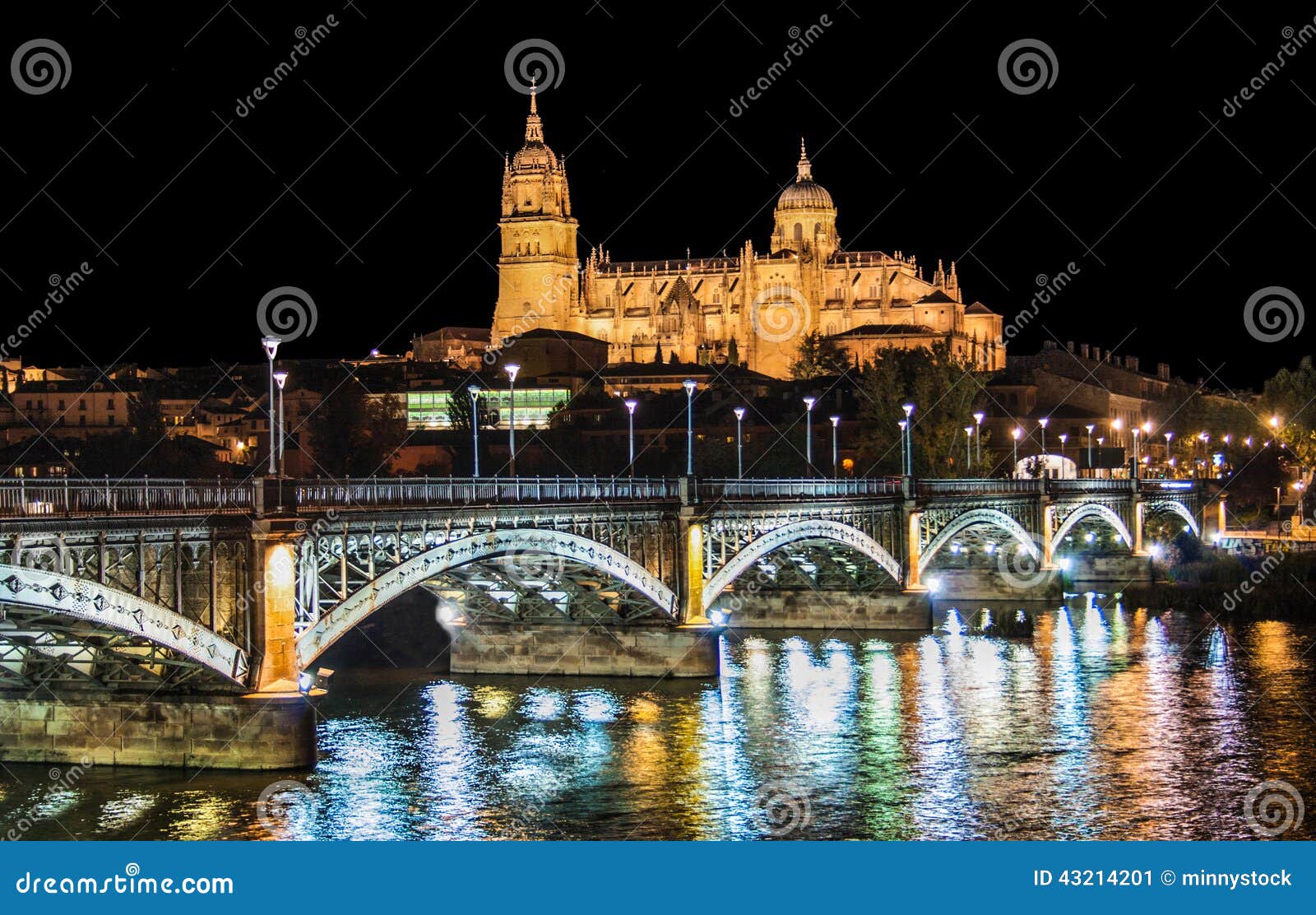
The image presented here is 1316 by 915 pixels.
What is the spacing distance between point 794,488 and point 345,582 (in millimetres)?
25968

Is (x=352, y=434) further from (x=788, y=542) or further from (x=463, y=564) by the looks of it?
(x=463, y=564)

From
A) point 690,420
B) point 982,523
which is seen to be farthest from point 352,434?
point 690,420

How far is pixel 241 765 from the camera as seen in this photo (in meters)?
33.2

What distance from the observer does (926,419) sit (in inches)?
3920

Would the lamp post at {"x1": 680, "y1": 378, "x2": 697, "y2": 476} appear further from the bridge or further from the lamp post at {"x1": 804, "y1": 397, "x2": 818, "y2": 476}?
the lamp post at {"x1": 804, "y1": 397, "x2": 818, "y2": 476}

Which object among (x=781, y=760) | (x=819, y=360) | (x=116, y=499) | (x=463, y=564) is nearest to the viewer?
(x=116, y=499)

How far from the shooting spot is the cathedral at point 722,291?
7106 inches

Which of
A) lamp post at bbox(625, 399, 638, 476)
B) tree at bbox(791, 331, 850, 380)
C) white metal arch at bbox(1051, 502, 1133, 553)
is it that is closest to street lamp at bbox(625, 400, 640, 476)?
lamp post at bbox(625, 399, 638, 476)

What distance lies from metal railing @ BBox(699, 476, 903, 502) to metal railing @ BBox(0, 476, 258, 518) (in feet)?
61.0

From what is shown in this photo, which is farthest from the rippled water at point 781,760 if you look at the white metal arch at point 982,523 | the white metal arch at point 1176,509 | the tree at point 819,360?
the tree at point 819,360

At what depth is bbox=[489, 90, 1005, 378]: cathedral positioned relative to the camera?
180 m

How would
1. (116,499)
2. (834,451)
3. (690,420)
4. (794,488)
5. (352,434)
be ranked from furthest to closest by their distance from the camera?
(352,434) → (834,451) → (794,488) → (690,420) → (116,499)

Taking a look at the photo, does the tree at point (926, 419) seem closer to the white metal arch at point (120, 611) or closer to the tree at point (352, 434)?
the tree at point (352, 434)

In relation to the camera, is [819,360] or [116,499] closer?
[116,499]
